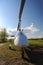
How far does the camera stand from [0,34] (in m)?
24.0

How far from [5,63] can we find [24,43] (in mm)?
1337

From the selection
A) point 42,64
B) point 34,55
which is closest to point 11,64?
point 42,64

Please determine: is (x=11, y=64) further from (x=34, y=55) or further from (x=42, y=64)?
(x=34, y=55)

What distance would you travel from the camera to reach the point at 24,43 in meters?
6.77

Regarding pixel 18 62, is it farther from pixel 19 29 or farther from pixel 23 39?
pixel 19 29

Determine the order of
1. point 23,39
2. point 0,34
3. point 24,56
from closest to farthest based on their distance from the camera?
point 23,39
point 24,56
point 0,34

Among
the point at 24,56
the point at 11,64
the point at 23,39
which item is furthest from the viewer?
the point at 24,56

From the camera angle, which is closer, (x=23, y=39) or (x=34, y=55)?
(x=23, y=39)

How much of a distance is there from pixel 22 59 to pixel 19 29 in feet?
6.03

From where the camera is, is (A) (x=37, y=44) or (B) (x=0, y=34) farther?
(B) (x=0, y=34)

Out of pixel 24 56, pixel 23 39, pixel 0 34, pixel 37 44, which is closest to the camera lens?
pixel 23 39

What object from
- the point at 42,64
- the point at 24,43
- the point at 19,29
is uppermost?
the point at 19,29

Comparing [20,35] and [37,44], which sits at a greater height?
[20,35]

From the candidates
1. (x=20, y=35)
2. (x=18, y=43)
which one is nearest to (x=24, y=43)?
(x=18, y=43)
